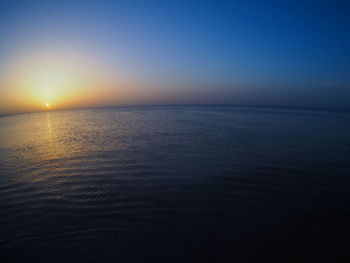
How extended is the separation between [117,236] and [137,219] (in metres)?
0.96

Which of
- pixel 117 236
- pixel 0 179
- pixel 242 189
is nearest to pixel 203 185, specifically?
pixel 242 189

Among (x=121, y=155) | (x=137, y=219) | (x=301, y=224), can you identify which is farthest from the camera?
(x=121, y=155)

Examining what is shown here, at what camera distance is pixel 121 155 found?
14.6 metres

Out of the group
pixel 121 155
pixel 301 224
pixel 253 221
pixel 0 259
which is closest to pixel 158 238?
pixel 253 221

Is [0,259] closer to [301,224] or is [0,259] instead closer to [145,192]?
[145,192]

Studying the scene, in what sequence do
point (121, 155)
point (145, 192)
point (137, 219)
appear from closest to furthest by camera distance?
point (137, 219)
point (145, 192)
point (121, 155)

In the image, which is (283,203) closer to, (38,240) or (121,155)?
(38,240)

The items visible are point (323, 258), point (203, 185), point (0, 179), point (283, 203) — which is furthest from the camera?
point (0, 179)

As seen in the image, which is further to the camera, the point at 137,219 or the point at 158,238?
the point at 137,219

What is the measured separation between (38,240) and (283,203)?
9.44m

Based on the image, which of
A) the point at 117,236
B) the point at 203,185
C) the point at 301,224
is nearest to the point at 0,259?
the point at 117,236

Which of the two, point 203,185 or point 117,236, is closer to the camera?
point 117,236

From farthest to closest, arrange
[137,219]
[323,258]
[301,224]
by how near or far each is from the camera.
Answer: [137,219]
[301,224]
[323,258]

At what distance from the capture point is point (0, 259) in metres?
4.96
